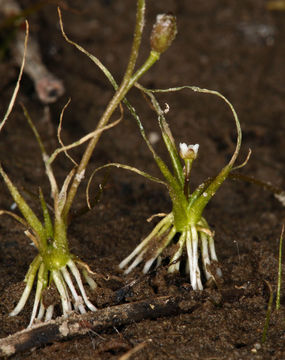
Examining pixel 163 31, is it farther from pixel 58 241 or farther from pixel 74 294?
pixel 74 294

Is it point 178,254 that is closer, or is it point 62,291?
point 62,291

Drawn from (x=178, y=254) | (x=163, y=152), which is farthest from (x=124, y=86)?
(x=163, y=152)

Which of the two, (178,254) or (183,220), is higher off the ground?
(183,220)

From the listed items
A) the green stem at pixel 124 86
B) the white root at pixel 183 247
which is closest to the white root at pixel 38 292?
the green stem at pixel 124 86

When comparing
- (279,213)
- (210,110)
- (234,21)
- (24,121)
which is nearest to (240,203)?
(279,213)

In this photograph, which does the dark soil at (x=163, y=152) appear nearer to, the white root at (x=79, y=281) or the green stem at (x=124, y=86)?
the white root at (x=79, y=281)

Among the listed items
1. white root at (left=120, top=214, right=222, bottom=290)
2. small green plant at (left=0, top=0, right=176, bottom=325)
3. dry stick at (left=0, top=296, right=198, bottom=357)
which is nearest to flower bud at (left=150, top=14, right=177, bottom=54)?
small green plant at (left=0, top=0, right=176, bottom=325)

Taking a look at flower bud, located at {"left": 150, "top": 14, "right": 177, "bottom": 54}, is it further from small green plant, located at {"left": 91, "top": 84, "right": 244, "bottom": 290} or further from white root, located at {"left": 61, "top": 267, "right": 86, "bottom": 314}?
white root, located at {"left": 61, "top": 267, "right": 86, "bottom": 314}
